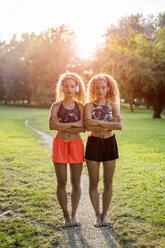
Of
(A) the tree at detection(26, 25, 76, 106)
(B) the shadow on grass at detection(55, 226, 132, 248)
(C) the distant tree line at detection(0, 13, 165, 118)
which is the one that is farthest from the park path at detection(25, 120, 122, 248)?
(A) the tree at detection(26, 25, 76, 106)

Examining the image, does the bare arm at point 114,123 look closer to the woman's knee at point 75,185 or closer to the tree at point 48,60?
the woman's knee at point 75,185

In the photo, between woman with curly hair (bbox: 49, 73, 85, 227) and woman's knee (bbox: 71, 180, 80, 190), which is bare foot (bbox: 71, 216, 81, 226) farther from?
woman's knee (bbox: 71, 180, 80, 190)

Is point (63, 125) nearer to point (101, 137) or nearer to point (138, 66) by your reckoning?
point (101, 137)

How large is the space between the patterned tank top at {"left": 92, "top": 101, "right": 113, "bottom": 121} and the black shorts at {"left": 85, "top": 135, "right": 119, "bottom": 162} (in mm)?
278

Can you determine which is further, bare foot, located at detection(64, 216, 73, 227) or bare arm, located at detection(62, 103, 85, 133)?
bare foot, located at detection(64, 216, 73, 227)

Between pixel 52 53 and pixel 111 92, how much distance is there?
5520 cm

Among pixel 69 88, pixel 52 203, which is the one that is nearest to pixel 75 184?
pixel 52 203

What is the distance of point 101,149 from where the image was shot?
3801mm

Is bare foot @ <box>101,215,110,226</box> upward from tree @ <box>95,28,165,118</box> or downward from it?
downward

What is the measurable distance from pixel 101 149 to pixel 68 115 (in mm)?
649

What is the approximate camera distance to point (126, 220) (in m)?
4.16

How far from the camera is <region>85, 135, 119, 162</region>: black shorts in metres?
3.80

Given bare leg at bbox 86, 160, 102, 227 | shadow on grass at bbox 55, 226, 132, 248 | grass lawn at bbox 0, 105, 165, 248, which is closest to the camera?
shadow on grass at bbox 55, 226, 132, 248

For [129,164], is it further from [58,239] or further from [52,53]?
[52,53]
